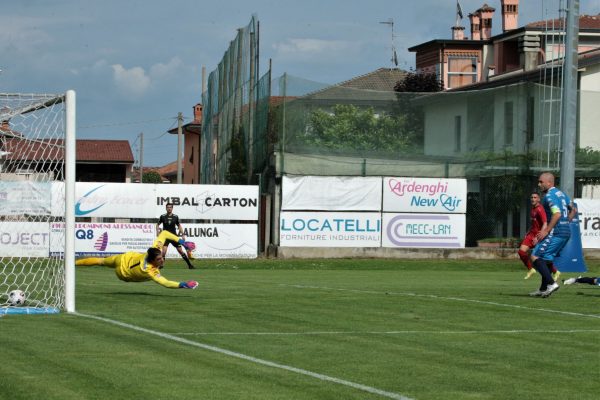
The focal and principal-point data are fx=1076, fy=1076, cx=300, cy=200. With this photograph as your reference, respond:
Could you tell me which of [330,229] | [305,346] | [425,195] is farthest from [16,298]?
[425,195]

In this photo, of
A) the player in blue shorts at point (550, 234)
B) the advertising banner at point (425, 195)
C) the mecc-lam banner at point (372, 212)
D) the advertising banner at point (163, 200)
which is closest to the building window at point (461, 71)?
the advertising banner at point (425, 195)

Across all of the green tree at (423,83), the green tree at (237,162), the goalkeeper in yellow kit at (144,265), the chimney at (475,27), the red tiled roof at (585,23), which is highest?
the chimney at (475,27)

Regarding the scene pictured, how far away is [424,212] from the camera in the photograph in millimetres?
36938

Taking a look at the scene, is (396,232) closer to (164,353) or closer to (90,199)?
(90,199)

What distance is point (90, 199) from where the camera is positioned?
35375 millimetres

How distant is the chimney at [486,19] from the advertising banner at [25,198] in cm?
6228

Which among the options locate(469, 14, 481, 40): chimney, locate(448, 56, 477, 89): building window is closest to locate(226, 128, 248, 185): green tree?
locate(448, 56, 477, 89): building window

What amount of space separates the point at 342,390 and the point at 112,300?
8.74 metres

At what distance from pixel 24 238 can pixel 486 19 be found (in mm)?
52308

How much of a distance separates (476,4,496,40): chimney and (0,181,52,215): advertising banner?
62277mm

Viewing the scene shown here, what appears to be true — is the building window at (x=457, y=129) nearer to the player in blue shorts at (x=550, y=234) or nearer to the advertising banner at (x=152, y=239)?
the advertising banner at (x=152, y=239)

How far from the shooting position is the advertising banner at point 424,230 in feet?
120

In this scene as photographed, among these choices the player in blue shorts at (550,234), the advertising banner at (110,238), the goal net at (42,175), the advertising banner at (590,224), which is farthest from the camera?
the advertising banner at (590,224)

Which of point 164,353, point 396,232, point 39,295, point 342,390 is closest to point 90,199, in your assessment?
point 396,232
